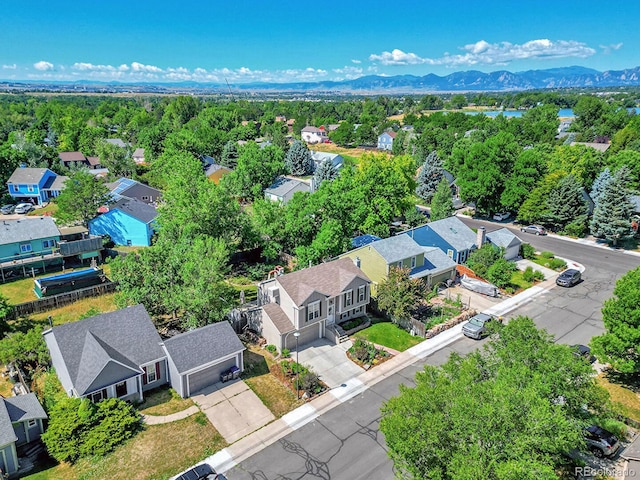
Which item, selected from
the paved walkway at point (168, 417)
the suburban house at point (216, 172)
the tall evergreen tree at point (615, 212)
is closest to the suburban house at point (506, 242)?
the tall evergreen tree at point (615, 212)

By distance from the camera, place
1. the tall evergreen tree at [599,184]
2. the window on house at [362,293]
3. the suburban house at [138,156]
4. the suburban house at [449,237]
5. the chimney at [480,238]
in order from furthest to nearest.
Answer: the suburban house at [138,156] → the tall evergreen tree at [599,184] → the chimney at [480,238] → the suburban house at [449,237] → the window on house at [362,293]

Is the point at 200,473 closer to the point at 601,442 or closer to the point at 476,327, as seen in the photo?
the point at 601,442

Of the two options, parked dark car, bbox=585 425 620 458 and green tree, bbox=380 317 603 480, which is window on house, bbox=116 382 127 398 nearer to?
green tree, bbox=380 317 603 480

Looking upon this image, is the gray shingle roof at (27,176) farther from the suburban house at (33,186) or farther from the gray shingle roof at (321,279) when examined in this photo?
the gray shingle roof at (321,279)

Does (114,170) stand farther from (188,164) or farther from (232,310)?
(232,310)

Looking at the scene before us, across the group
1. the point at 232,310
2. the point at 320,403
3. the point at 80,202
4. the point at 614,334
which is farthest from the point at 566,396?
the point at 80,202

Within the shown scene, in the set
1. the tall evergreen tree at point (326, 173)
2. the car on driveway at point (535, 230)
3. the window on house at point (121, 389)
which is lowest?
the car on driveway at point (535, 230)

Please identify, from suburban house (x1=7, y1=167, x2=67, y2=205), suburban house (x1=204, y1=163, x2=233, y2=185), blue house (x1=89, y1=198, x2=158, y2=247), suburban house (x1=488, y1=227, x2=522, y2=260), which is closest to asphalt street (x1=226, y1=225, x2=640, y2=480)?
suburban house (x1=488, y1=227, x2=522, y2=260)
